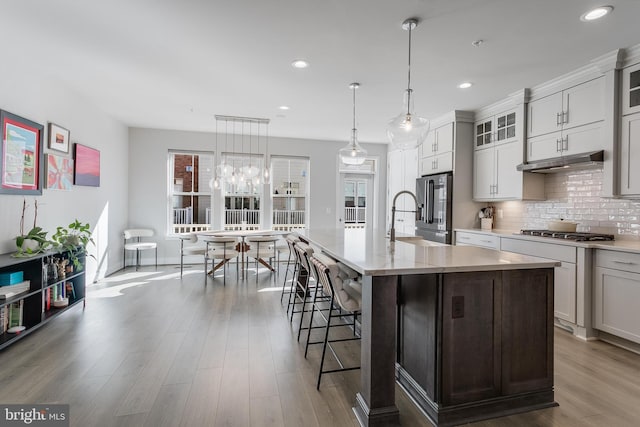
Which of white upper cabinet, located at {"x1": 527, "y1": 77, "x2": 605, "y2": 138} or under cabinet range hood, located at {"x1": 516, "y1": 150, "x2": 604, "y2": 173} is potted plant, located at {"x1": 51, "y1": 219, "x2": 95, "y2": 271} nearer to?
under cabinet range hood, located at {"x1": 516, "y1": 150, "x2": 604, "y2": 173}

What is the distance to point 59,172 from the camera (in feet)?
12.9

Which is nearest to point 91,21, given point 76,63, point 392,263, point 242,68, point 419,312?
point 76,63

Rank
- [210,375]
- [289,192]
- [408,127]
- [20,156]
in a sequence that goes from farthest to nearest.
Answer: [289,192] < [20,156] < [408,127] < [210,375]

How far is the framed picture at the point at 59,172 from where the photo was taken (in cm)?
375

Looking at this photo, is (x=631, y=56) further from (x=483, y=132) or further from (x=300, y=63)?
(x=300, y=63)

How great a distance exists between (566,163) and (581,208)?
724 millimetres

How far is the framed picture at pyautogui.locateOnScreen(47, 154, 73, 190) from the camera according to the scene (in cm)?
375

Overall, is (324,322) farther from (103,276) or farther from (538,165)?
(103,276)

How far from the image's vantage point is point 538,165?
12.1 feet

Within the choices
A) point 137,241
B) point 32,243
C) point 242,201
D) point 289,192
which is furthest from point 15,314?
point 289,192

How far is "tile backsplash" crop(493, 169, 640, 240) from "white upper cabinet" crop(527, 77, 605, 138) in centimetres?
62

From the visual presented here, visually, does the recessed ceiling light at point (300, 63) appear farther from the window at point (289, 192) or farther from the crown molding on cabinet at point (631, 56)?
the window at point (289, 192)

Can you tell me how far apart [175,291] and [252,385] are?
9.14ft

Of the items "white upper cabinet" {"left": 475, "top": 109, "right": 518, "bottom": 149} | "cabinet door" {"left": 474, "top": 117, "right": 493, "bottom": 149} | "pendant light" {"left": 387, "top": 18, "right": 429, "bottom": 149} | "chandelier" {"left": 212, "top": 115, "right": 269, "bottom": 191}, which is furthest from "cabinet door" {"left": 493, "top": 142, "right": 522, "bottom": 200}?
"chandelier" {"left": 212, "top": 115, "right": 269, "bottom": 191}
